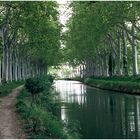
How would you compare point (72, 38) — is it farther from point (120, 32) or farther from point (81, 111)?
point (81, 111)

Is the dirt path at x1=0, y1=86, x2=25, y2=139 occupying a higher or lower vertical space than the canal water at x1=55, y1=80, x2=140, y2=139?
higher

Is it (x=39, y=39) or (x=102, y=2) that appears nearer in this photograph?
(x=102, y=2)

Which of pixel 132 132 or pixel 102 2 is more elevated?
pixel 102 2

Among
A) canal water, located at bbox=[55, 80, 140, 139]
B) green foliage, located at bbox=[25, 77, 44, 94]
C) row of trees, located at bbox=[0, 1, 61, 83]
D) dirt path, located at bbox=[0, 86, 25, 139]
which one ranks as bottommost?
canal water, located at bbox=[55, 80, 140, 139]

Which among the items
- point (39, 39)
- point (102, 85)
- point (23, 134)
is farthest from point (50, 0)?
point (102, 85)

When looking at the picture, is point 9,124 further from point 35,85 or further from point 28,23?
point 28,23

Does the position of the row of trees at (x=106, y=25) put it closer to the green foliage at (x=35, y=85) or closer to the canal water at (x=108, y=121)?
the green foliage at (x=35, y=85)

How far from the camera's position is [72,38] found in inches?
3184

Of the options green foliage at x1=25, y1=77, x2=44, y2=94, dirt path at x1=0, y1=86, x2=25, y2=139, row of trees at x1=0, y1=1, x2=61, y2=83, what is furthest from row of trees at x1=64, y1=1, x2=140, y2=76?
dirt path at x1=0, y1=86, x2=25, y2=139

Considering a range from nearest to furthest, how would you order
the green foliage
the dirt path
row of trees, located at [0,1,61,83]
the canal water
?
the dirt path, the canal water, the green foliage, row of trees, located at [0,1,61,83]

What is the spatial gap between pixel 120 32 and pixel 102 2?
75.2ft

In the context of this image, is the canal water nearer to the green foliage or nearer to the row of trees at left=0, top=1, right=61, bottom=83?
the green foliage

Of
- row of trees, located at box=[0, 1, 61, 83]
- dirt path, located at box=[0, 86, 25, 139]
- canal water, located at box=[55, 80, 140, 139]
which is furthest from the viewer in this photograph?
row of trees, located at box=[0, 1, 61, 83]

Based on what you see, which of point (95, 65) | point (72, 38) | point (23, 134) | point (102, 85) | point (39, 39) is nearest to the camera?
→ point (23, 134)
